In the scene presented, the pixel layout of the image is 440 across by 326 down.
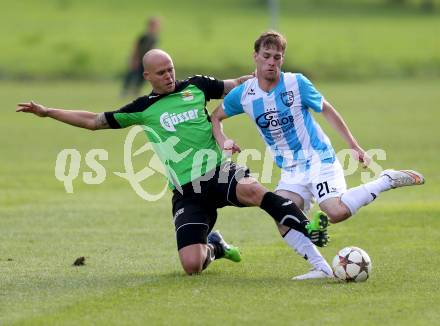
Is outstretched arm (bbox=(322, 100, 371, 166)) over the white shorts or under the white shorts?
over

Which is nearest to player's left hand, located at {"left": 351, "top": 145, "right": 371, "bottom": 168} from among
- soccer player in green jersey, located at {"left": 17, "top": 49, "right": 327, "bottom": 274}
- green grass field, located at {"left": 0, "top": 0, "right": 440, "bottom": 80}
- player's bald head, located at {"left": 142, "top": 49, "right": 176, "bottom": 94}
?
soccer player in green jersey, located at {"left": 17, "top": 49, "right": 327, "bottom": 274}

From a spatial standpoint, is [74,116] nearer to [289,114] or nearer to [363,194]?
[289,114]

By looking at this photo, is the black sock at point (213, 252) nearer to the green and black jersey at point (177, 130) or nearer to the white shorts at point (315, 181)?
the green and black jersey at point (177, 130)

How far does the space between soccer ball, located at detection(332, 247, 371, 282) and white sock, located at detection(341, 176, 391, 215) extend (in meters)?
0.51

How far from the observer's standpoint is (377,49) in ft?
178

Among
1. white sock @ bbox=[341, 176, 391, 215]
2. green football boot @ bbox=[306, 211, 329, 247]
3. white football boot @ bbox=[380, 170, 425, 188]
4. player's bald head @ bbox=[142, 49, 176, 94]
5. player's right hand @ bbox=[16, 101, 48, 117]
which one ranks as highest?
player's bald head @ bbox=[142, 49, 176, 94]

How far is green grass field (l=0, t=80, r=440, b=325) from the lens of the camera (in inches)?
340

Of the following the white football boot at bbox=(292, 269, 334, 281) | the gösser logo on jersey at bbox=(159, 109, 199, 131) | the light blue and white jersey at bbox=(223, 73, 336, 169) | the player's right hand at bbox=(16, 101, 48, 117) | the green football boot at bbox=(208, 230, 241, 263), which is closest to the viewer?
the white football boot at bbox=(292, 269, 334, 281)

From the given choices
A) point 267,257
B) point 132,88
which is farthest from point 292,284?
point 132,88

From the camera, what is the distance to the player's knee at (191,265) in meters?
10.5

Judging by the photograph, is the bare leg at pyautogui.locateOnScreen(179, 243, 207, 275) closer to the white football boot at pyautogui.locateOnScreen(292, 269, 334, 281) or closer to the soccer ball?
the white football boot at pyautogui.locateOnScreen(292, 269, 334, 281)

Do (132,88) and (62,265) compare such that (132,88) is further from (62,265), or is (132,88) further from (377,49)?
(62,265)

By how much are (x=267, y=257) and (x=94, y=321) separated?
11.8 feet

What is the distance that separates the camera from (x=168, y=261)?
11.5m
